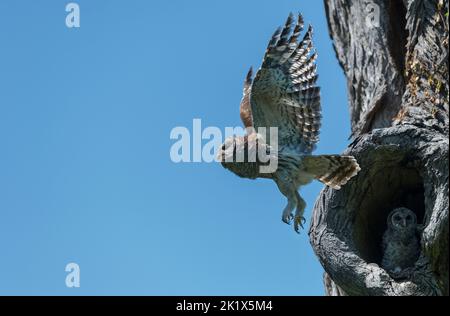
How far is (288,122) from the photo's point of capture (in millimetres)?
8359

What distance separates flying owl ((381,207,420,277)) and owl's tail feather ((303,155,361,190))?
58cm

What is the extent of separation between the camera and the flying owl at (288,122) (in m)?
8.05

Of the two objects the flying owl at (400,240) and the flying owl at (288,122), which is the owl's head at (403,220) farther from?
the flying owl at (288,122)

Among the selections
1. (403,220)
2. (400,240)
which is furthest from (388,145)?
(400,240)

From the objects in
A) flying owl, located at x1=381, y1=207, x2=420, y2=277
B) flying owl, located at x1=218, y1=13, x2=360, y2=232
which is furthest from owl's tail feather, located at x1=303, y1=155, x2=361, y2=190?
flying owl, located at x1=381, y1=207, x2=420, y2=277

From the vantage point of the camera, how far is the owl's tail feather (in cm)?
818

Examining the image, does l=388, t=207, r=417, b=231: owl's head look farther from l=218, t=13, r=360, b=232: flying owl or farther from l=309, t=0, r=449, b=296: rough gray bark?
l=218, t=13, r=360, b=232: flying owl

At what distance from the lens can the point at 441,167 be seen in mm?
7871

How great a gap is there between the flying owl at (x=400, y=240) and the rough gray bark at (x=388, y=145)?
0.14 meters

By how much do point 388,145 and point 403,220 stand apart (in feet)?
2.26
